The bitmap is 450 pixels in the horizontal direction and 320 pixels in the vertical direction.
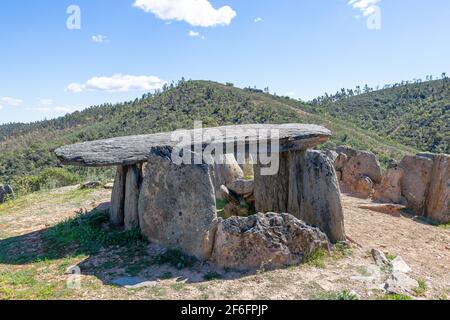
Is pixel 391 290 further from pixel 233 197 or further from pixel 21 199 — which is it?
pixel 21 199

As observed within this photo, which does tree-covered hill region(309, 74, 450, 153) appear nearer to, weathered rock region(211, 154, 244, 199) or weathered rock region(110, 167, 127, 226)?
weathered rock region(211, 154, 244, 199)

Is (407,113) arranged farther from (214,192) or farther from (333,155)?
(214,192)

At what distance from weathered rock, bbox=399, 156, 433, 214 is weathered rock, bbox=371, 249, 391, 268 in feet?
16.7

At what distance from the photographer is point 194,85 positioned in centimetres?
4972

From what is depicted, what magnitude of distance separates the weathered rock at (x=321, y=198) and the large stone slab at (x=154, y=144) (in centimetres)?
72

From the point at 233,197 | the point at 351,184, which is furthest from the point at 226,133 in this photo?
the point at 351,184

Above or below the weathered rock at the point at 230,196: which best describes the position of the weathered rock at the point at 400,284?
below

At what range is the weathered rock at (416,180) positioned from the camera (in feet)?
37.1

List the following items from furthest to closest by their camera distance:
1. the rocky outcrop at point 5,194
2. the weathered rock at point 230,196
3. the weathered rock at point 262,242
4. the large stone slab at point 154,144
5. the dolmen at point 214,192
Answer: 1. the rocky outcrop at point 5,194
2. the weathered rock at point 230,196
3. the large stone slab at point 154,144
4. the dolmen at point 214,192
5. the weathered rock at point 262,242

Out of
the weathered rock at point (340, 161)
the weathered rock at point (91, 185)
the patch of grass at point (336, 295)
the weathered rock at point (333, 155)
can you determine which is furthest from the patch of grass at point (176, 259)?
the weathered rock at point (340, 161)

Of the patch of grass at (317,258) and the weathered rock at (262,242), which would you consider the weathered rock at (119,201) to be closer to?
the weathered rock at (262,242)

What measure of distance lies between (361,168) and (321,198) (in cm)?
644

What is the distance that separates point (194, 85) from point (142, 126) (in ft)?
46.3

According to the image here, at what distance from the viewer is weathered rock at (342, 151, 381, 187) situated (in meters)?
13.3
